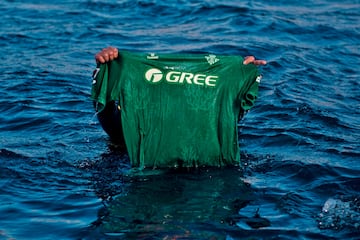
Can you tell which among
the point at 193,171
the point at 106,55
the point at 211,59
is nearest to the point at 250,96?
the point at 211,59

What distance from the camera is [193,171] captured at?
775 centimetres

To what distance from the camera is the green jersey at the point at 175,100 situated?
747cm

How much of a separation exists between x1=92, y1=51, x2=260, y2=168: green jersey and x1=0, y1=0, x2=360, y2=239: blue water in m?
0.32

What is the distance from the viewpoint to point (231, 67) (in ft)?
24.7

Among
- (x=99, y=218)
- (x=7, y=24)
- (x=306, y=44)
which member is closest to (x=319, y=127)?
(x=99, y=218)

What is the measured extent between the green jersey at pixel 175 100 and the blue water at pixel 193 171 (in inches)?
12.8

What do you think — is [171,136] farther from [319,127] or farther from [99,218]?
[319,127]

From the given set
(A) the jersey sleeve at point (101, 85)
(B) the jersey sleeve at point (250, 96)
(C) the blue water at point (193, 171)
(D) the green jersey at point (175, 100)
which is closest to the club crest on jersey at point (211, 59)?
(D) the green jersey at point (175, 100)

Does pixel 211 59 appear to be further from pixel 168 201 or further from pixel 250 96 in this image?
pixel 168 201

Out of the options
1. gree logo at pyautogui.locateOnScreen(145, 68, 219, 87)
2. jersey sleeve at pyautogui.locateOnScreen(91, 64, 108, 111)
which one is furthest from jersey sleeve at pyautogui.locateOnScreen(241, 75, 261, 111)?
jersey sleeve at pyautogui.locateOnScreen(91, 64, 108, 111)

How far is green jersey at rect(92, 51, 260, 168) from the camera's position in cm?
747

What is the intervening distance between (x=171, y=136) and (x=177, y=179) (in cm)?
44

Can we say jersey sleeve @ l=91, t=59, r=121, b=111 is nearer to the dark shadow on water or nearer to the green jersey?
the green jersey

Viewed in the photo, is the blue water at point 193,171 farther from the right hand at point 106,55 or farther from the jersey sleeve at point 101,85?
the right hand at point 106,55
